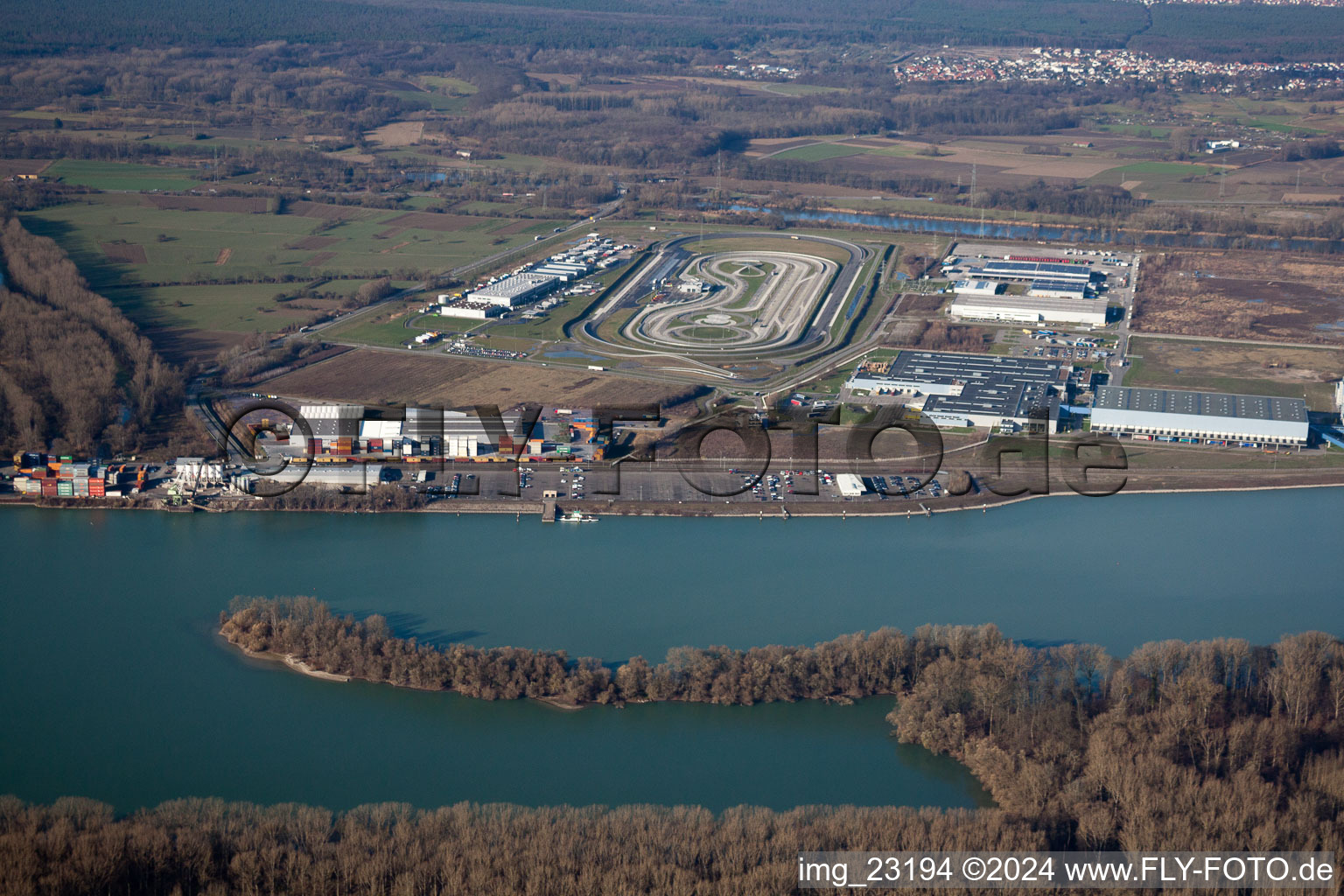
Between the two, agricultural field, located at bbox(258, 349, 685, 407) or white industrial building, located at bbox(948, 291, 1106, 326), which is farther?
white industrial building, located at bbox(948, 291, 1106, 326)

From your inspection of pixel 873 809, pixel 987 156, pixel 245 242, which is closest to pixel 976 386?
pixel 873 809

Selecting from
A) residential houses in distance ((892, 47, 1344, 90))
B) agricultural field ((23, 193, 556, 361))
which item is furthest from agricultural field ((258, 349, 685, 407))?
residential houses in distance ((892, 47, 1344, 90))

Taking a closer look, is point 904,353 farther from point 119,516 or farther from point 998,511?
point 119,516

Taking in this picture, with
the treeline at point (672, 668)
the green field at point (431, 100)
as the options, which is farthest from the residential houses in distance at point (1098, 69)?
the treeline at point (672, 668)

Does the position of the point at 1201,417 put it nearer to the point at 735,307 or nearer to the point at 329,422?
the point at 735,307

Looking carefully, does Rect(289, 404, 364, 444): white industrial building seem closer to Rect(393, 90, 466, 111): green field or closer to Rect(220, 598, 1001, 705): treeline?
Rect(220, 598, 1001, 705): treeline

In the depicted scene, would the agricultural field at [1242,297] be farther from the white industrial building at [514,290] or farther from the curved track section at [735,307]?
the white industrial building at [514,290]

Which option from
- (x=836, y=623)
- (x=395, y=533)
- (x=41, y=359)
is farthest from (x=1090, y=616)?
(x=41, y=359)
